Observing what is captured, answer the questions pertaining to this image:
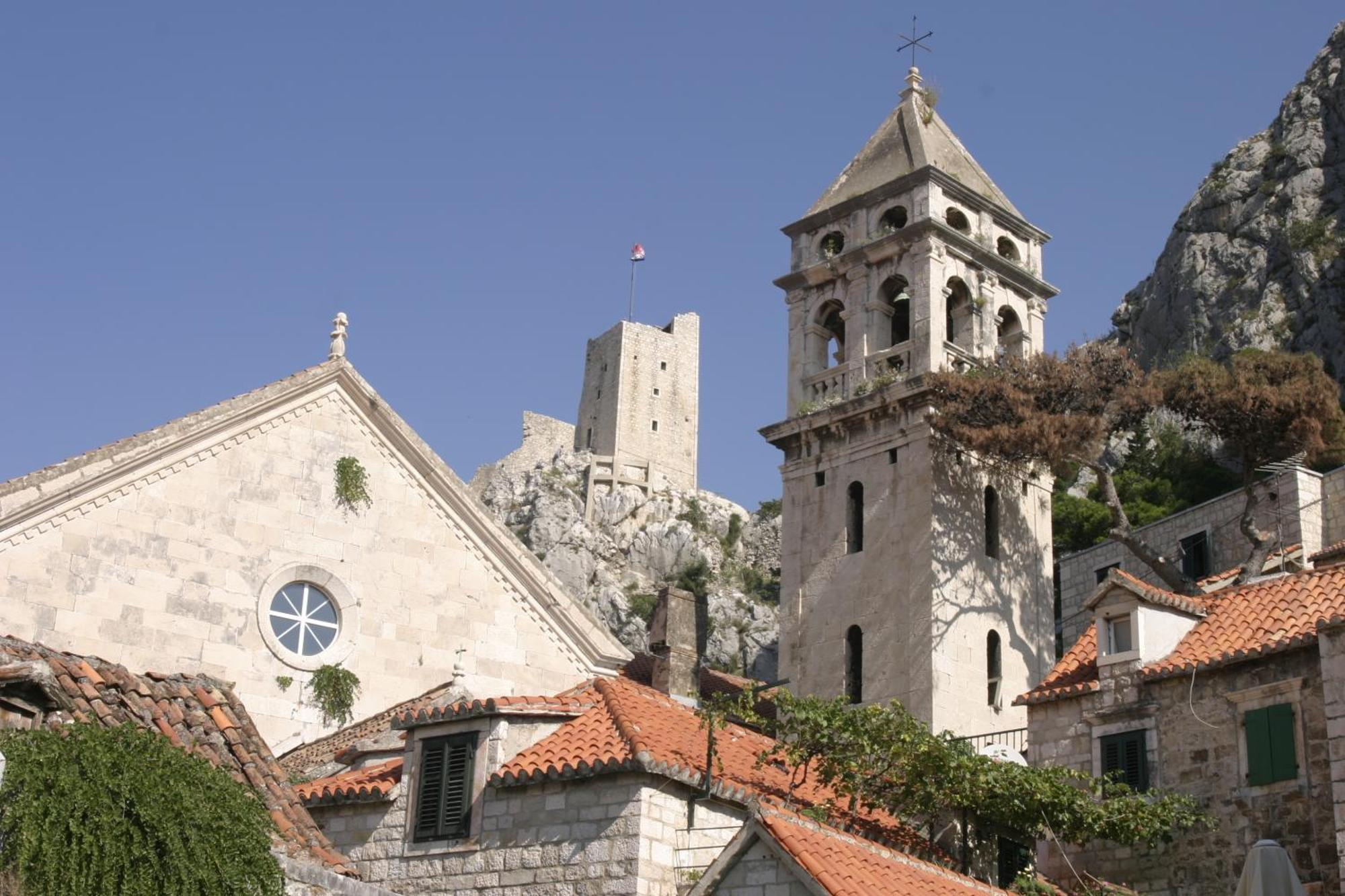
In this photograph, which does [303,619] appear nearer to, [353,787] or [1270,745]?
[353,787]

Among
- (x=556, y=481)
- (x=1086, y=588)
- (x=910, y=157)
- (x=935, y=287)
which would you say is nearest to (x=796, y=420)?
(x=935, y=287)

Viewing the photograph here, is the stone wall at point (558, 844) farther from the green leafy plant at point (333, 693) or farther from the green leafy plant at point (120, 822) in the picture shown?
the green leafy plant at point (120, 822)

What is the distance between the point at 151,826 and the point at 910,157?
30.2 meters

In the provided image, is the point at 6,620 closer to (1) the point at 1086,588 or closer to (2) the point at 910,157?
(2) the point at 910,157

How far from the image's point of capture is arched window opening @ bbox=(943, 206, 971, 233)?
129 ft

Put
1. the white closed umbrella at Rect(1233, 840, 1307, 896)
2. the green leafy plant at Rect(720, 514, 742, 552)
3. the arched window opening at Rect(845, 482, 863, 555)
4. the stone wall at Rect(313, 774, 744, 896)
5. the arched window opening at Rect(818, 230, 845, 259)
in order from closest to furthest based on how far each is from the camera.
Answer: the white closed umbrella at Rect(1233, 840, 1307, 896) < the stone wall at Rect(313, 774, 744, 896) < the arched window opening at Rect(845, 482, 863, 555) < the arched window opening at Rect(818, 230, 845, 259) < the green leafy plant at Rect(720, 514, 742, 552)

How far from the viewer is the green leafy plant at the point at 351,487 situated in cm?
2522

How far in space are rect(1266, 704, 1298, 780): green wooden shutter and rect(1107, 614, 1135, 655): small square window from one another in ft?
9.38

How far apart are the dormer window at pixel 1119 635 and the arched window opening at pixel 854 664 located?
10.4 m

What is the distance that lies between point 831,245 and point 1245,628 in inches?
735

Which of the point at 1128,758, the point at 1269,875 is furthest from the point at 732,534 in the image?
the point at 1269,875

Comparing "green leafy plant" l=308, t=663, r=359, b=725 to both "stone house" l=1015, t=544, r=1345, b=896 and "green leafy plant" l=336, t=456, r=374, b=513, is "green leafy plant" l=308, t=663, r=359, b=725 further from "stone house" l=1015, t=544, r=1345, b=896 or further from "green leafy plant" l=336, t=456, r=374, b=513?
"stone house" l=1015, t=544, r=1345, b=896

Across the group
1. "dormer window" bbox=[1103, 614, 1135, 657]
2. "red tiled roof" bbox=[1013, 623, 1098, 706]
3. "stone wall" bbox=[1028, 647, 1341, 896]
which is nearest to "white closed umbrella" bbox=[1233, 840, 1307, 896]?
"stone wall" bbox=[1028, 647, 1341, 896]

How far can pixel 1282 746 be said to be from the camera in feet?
71.9
